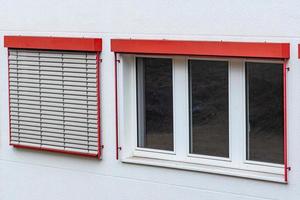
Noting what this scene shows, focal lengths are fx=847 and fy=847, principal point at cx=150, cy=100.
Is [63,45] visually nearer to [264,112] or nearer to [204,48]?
[204,48]

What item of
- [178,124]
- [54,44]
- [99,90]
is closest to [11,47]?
[54,44]

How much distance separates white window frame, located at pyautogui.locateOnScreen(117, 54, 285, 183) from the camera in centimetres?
920

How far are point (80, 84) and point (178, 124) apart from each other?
1379 millimetres

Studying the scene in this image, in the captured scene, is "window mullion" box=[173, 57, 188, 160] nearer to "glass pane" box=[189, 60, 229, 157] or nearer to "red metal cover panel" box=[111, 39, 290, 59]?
"glass pane" box=[189, 60, 229, 157]

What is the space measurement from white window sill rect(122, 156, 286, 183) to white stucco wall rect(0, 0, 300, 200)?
0.21 feet

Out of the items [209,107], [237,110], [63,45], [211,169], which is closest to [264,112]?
[237,110]

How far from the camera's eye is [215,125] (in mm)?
9547

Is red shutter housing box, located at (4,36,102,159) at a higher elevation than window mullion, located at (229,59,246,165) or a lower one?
higher

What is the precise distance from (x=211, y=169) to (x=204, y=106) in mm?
739

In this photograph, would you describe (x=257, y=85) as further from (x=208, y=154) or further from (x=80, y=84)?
(x=80, y=84)

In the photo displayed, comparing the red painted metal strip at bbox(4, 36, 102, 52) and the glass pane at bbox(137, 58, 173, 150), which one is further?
the red painted metal strip at bbox(4, 36, 102, 52)

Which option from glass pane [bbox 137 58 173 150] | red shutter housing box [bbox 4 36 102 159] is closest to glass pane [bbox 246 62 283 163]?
glass pane [bbox 137 58 173 150]

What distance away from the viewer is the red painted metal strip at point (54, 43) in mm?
10141

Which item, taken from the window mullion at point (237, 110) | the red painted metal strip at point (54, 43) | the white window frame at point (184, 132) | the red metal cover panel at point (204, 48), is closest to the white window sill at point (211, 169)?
the white window frame at point (184, 132)
